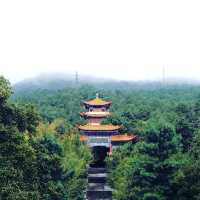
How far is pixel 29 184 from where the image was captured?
63.8 feet

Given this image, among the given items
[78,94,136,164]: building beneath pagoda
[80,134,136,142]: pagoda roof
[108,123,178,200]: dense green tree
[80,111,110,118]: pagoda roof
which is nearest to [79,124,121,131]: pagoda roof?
[78,94,136,164]: building beneath pagoda

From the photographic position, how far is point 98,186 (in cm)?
4178

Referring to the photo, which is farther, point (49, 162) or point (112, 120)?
point (112, 120)

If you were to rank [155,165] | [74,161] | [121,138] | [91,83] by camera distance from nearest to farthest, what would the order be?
[155,165] < [74,161] < [121,138] < [91,83]

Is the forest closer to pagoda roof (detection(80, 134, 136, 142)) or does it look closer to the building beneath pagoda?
pagoda roof (detection(80, 134, 136, 142))

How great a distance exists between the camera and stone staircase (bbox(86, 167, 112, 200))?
39.3 meters

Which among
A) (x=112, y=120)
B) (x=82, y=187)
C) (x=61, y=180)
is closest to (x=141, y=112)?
(x=112, y=120)

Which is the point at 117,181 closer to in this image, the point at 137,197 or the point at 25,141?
the point at 137,197

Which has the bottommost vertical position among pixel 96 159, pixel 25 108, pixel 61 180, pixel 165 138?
pixel 96 159

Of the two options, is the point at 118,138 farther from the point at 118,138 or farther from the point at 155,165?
the point at 155,165

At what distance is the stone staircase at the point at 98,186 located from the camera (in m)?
39.3

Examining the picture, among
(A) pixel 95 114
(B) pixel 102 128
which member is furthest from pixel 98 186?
(A) pixel 95 114

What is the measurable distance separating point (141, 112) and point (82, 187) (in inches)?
731

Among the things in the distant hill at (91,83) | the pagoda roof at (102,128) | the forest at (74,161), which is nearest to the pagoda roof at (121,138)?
the pagoda roof at (102,128)
